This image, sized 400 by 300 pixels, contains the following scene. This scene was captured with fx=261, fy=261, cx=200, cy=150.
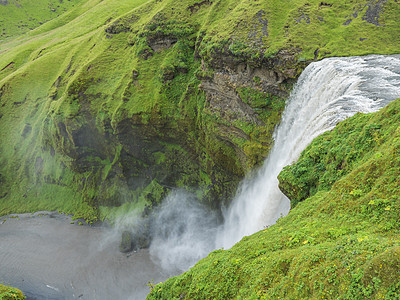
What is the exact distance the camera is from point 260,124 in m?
30.2

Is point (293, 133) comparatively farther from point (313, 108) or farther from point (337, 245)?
point (337, 245)

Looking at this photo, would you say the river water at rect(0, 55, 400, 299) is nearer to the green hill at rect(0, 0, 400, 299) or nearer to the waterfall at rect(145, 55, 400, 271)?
the waterfall at rect(145, 55, 400, 271)

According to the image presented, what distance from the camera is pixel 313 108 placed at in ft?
71.8

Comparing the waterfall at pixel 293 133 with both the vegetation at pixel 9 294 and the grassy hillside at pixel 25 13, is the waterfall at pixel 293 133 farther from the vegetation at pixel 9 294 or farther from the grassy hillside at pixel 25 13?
the grassy hillside at pixel 25 13

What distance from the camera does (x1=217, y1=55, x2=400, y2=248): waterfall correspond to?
17484 millimetres

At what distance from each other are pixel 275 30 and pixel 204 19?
14814mm

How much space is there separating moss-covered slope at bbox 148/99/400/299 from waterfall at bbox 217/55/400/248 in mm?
4300

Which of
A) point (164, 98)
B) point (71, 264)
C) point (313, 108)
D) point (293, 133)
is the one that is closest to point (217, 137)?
point (164, 98)

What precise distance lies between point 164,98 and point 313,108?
946 inches

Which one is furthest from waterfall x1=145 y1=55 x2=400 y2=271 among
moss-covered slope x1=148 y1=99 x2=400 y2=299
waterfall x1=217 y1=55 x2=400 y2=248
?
moss-covered slope x1=148 y1=99 x2=400 y2=299

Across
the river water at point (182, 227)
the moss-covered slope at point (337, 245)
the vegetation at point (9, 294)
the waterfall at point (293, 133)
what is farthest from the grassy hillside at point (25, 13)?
the moss-covered slope at point (337, 245)

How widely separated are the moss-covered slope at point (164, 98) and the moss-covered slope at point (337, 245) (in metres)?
16.8

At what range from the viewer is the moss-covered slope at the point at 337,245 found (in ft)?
22.5

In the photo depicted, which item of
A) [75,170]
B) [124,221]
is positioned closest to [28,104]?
[75,170]
